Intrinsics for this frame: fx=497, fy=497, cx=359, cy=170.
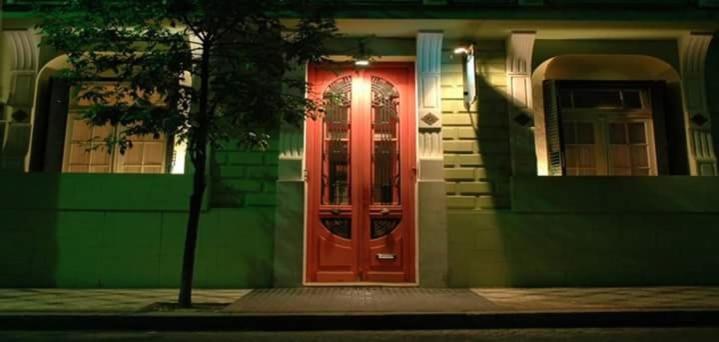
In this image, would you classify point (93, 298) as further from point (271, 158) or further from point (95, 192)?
point (271, 158)

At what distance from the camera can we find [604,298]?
7.46m

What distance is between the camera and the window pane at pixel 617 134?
9781 mm

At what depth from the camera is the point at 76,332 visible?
233 inches

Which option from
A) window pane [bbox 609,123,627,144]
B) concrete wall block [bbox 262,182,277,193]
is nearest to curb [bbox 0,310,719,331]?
concrete wall block [bbox 262,182,277,193]

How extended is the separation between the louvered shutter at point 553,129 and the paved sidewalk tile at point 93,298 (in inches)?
240

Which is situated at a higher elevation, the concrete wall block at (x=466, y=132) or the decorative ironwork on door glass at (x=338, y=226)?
the concrete wall block at (x=466, y=132)

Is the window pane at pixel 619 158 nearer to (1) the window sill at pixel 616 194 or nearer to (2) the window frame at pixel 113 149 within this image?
(1) the window sill at pixel 616 194

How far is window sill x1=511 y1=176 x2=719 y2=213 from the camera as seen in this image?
8.91m

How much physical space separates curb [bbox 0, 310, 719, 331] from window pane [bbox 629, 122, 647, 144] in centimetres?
428

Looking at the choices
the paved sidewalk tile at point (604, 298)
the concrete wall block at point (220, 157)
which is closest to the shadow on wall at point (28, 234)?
the concrete wall block at point (220, 157)

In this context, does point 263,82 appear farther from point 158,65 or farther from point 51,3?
point 51,3

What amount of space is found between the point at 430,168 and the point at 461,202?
84 centimetres

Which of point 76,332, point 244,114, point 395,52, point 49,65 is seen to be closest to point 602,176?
point 395,52

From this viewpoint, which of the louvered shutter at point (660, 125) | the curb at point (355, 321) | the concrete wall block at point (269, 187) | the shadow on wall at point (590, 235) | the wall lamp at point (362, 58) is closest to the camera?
the curb at point (355, 321)
